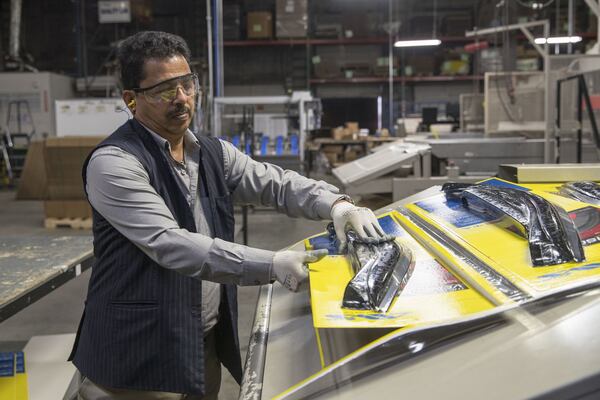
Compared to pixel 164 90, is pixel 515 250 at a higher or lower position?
lower

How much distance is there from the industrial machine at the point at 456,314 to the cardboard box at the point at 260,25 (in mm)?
12050

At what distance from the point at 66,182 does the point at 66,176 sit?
0.07 m

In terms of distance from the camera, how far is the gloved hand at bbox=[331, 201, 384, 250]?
62.9 inches

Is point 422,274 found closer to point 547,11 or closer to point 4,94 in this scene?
point 4,94

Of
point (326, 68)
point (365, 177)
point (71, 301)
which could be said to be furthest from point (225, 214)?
point (326, 68)

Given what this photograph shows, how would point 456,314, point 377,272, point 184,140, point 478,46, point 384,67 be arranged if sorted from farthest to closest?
point 384,67
point 478,46
point 184,140
point 377,272
point 456,314

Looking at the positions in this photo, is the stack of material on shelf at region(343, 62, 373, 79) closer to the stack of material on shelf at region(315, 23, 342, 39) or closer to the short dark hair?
the stack of material on shelf at region(315, 23, 342, 39)

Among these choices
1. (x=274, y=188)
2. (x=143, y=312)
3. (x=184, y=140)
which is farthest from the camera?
(x=274, y=188)

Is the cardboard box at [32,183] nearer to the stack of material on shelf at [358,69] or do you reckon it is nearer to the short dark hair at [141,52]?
the stack of material on shelf at [358,69]

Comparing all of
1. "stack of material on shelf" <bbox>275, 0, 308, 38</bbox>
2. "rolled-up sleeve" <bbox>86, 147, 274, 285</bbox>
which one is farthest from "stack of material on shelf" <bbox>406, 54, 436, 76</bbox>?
"rolled-up sleeve" <bbox>86, 147, 274, 285</bbox>

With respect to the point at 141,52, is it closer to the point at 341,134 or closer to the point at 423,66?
the point at 341,134

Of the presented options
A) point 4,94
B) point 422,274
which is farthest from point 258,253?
Answer: point 4,94

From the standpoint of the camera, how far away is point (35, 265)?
2416mm

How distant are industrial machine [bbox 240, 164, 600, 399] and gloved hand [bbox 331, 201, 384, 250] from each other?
5 cm
